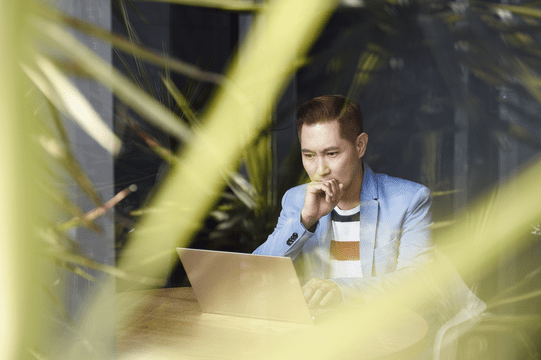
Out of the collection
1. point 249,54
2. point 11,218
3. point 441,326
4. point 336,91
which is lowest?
point 441,326

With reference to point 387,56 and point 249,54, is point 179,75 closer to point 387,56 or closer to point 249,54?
point 249,54

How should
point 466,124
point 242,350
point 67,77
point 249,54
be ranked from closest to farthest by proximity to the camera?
1. point 67,77
2. point 242,350
3. point 466,124
4. point 249,54

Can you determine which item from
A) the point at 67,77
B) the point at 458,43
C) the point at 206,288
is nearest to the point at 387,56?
the point at 458,43

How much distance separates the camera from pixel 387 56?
1297mm

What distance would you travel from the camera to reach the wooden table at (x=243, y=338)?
61 cm

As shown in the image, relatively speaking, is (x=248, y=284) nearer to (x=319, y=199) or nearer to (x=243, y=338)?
(x=243, y=338)

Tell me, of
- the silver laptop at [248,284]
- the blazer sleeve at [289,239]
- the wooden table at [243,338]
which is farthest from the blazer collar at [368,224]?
the silver laptop at [248,284]

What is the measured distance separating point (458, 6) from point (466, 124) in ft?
0.97

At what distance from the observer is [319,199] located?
103 cm

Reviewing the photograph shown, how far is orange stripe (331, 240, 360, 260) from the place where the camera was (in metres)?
1.09

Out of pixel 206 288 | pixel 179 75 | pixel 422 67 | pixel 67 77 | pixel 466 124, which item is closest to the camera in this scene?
pixel 67 77

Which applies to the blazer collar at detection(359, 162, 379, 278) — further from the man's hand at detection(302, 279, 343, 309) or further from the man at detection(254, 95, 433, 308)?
the man's hand at detection(302, 279, 343, 309)

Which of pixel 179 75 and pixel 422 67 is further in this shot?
pixel 179 75

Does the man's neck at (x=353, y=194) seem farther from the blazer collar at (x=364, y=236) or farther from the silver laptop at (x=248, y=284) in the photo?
the silver laptop at (x=248, y=284)
